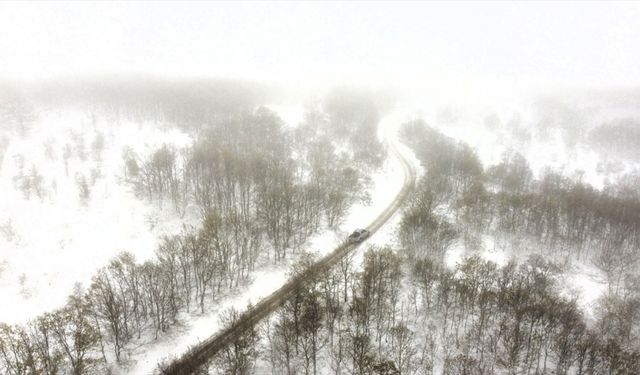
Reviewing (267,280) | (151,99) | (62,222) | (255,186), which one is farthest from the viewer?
(151,99)

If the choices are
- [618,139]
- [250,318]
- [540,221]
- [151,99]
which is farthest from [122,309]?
[618,139]

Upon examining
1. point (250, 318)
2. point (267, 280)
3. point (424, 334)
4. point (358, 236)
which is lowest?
point (424, 334)

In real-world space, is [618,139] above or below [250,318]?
above

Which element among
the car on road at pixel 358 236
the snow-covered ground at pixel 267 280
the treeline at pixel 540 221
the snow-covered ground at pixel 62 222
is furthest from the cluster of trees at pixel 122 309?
the treeline at pixel 540 221

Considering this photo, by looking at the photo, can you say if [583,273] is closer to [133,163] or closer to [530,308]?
[530,308]

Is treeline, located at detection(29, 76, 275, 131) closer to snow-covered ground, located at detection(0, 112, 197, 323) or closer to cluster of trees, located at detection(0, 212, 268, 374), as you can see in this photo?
snow-covered ground, located at detection(0, 112, 197, 323)

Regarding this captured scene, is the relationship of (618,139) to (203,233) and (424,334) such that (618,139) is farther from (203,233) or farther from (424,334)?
(203,233)

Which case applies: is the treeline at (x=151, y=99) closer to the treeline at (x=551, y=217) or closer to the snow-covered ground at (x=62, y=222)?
the snow-covered ground at (x=62, y=222)
